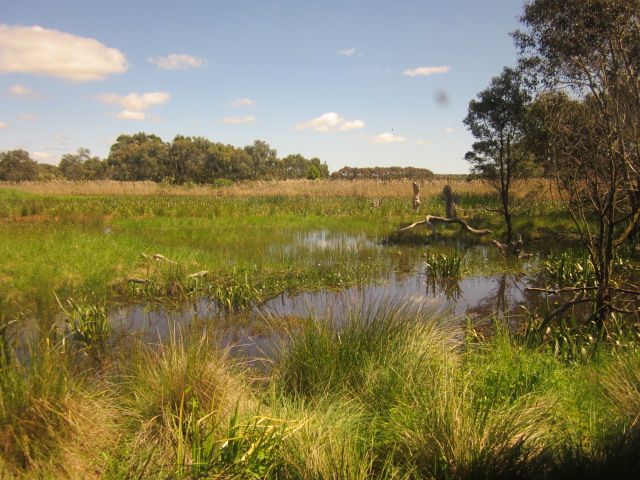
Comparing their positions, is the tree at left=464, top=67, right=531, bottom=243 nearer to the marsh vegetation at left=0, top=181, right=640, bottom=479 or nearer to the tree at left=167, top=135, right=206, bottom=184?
the marsh vegetation at left=0, top=181, right=640, bottom=479

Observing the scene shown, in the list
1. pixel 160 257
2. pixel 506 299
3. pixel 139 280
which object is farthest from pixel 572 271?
pixel 160 257

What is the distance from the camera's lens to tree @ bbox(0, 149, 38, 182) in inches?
2267

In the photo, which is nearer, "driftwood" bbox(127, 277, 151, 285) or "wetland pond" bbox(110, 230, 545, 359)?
"wetland pond" bbox(110, 230, 545, 359)

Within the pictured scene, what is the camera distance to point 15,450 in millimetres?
2416

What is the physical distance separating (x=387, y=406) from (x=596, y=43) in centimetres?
1170

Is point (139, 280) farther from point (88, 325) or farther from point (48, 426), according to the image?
point (48, 426)

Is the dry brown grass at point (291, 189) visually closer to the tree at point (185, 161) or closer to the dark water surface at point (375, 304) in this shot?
the dark water surface at point (375, 304)

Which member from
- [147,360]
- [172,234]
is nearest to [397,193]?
[172,234]

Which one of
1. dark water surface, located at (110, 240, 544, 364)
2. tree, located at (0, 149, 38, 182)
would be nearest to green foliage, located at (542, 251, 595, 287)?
dark water surface, located at (110, 240, 544, 364)

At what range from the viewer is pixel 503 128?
43.5ft

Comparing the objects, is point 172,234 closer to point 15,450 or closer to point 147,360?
point 147,360

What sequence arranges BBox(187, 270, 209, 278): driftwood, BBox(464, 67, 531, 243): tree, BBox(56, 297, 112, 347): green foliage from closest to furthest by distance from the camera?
BBox(56, 297, 112, 347): green foliage, BBox(187, 270, 209, 278): driftwood, BBox(464, 67, 531, 243): tree

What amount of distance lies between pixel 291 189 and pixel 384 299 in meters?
25.6

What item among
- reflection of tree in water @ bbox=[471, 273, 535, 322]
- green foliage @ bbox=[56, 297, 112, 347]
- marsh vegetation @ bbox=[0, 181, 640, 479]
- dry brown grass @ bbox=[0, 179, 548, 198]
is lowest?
reflection of tree in water @ bbox=[471, 273, 535, 322]
